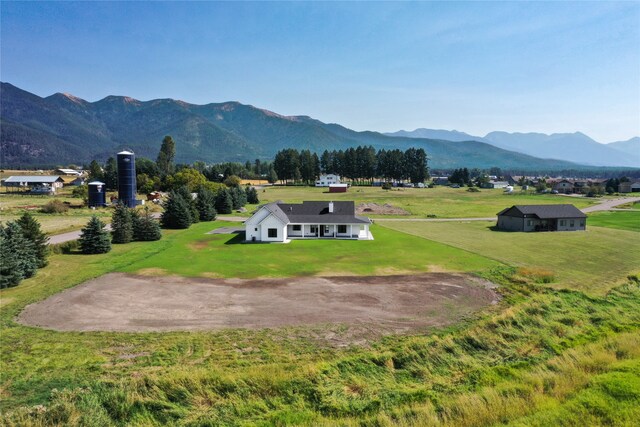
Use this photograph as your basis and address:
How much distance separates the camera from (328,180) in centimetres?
13875

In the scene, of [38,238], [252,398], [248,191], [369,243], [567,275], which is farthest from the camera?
[248,191]

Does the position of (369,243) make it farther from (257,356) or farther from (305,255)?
(257,356)

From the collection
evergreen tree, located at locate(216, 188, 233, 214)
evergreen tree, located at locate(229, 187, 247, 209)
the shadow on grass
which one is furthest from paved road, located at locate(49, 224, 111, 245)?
evergreen tree, located at locate(229, 187, 247, 209)

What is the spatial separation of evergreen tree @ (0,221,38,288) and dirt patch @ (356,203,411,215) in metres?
54.7

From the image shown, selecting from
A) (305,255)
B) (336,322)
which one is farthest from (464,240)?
(336,322)

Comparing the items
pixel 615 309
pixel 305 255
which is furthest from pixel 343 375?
pixel 305 255

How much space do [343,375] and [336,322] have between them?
21.9 feet

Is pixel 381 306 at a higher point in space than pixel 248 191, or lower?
lower

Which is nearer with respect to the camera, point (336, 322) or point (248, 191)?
point (336, 322)

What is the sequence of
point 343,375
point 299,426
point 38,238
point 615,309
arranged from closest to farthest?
point 299,426, point 343,375, point 615,309, point 38,238

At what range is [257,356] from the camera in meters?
17.1

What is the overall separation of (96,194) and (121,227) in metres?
39.2

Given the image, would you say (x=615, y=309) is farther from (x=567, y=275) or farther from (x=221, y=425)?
(x=221, y=425)

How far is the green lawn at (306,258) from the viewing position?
3259 cm
